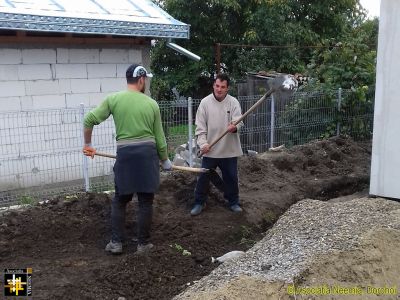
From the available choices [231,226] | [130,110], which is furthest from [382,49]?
[130,110]

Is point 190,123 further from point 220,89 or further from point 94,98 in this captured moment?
point 220,89

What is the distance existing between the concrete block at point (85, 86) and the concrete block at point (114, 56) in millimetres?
414

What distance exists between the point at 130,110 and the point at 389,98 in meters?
3.59

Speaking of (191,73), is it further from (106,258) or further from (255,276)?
(255,276)

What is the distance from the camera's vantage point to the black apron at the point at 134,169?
4828 millimetres

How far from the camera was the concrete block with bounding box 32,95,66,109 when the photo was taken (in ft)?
25.3

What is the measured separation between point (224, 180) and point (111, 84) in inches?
136

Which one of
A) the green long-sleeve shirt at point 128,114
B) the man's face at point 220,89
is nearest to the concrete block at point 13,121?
the green long-sleeve shirt at point 128,114

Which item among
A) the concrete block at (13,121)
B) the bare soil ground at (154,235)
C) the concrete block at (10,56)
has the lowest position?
the bare soil ground at (154,235)

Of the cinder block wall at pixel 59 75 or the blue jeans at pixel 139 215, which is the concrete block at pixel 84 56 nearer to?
the cinder block wall at pixel 59 75

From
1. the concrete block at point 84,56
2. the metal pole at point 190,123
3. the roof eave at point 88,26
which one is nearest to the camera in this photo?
the roof eave at point 88,26

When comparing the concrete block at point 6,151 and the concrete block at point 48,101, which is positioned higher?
the concrete block at point 48,101

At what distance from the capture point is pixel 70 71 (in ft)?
26.5

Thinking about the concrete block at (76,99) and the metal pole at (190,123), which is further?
the metal pole at (190,123)
